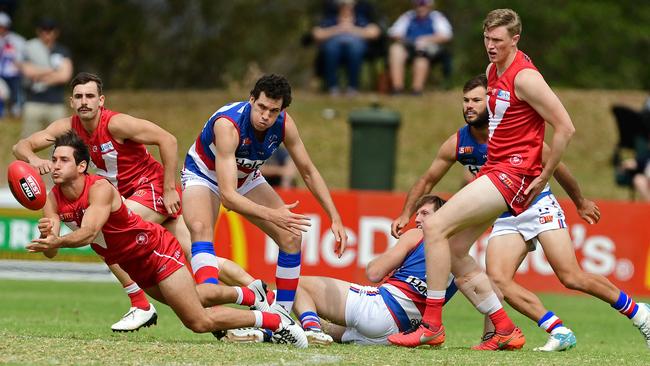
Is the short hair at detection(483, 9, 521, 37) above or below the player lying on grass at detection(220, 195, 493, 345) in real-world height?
above

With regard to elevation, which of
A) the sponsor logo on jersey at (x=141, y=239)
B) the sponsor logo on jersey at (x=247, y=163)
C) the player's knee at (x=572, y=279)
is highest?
the sponsor logo on jersey at (x=247, y=163)

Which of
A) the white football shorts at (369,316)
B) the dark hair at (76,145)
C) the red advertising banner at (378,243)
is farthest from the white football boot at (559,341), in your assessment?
the red advertising banner at (378,243)

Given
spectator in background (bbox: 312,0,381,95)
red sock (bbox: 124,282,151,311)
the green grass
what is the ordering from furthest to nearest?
the green grass, spectator in background (bbox: 312,0,381,95), red sock (bbox: 124,282,151,311)

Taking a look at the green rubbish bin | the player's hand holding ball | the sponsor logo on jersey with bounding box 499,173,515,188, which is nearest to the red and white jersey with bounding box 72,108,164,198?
A: the player's hand holding ball

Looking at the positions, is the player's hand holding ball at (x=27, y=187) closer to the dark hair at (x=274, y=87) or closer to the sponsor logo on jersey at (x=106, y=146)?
A: the sponsor logo on jersey at (x=106, y=146)

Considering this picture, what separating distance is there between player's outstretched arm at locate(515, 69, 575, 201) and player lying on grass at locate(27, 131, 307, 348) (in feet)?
6.89

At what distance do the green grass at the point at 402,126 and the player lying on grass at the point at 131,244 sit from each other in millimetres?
13942

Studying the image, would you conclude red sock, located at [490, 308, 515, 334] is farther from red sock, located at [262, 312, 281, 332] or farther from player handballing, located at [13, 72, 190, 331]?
player handballing, located at [13, 72, 190, 331]

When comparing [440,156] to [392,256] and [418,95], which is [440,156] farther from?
[418,95]

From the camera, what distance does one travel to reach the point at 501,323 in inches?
383

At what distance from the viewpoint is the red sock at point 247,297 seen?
31.9 feet

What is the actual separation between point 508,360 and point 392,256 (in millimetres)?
1386

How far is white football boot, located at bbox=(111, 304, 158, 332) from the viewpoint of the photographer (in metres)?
10.5

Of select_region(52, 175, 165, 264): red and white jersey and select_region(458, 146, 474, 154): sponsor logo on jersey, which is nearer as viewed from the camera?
select_region(52, 175, 165, 264): red and white jersey
